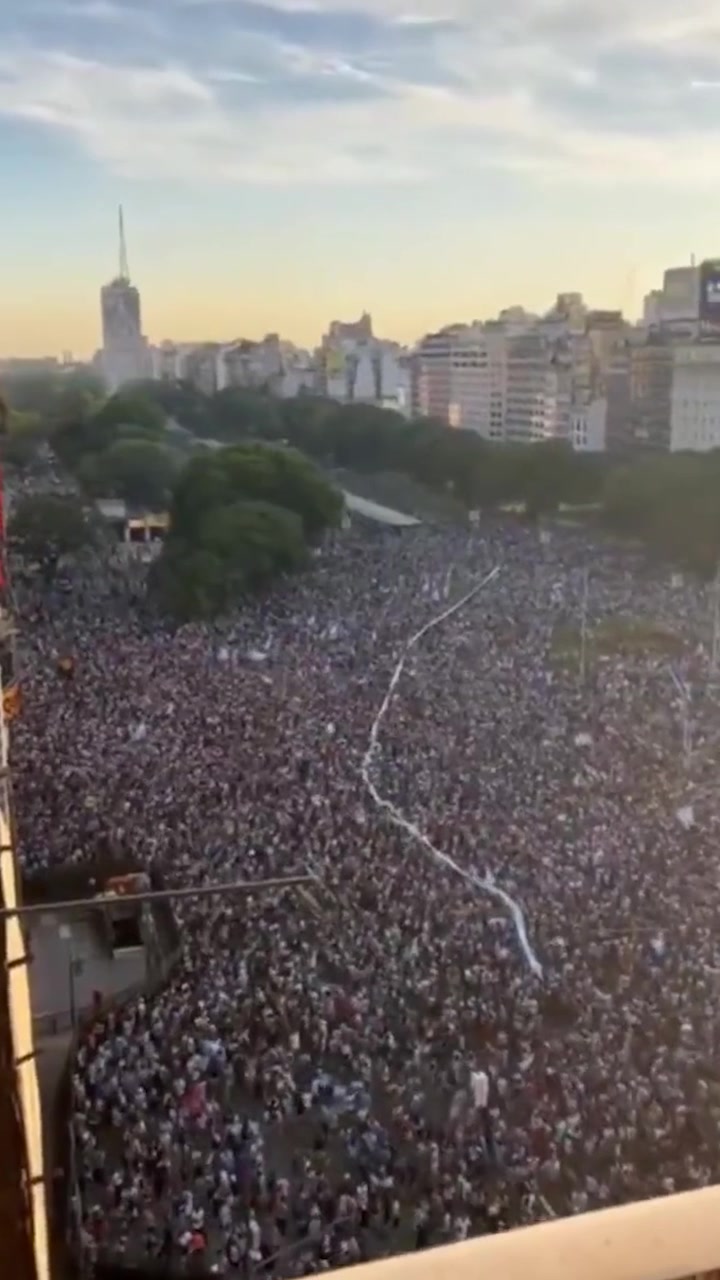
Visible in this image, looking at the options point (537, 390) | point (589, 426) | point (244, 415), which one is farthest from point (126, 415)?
point (589, 426)

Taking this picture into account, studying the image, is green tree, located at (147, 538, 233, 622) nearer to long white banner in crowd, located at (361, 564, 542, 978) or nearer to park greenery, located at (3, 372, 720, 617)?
park greenery, located at (3, 372, 720, 617)

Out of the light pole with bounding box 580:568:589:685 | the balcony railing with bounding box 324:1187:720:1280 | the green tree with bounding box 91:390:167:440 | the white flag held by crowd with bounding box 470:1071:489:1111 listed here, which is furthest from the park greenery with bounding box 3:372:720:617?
the balcony railing with bounding box 324:1187:720:1280

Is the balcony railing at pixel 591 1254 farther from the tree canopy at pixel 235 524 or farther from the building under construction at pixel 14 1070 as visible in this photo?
the tree canopy at pixel 235 524

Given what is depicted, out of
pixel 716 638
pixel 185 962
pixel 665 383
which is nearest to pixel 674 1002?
pixel 716 638

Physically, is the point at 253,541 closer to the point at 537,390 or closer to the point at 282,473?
the point at 282,473

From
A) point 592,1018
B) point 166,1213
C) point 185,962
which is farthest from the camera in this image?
point 592,1018

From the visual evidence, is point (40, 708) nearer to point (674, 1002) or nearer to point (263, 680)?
point (263, 680)
